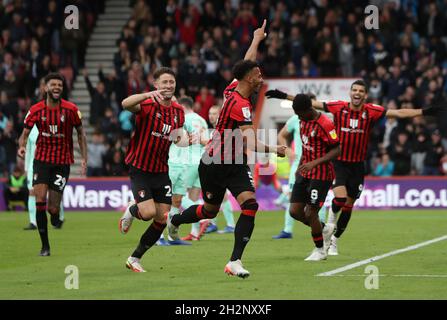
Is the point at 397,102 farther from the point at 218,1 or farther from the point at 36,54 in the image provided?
the point at 36,54

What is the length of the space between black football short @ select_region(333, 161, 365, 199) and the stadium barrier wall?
1066 cm

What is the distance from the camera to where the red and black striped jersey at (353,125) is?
50.8 feet

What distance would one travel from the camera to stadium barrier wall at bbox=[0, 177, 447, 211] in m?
26.2

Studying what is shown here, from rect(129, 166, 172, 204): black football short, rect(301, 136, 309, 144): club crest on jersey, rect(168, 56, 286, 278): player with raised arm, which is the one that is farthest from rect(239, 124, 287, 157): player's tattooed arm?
rect(301, 136, 309, 144): club crest on jersey

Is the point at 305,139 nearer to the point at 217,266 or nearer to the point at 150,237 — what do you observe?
the point at 217,266

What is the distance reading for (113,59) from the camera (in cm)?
3303

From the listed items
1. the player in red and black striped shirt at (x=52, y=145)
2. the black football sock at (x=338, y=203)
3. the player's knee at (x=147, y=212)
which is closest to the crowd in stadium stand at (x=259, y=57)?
the black football sock at (x=338, y=203)

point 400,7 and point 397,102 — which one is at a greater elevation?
point 400,7

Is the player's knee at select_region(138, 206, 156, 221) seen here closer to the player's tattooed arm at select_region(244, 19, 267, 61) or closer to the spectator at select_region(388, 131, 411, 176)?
the player's tattooed arm at select_region(244, 19, 267, 61)

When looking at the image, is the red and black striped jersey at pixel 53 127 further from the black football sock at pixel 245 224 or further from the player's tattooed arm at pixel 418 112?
the player's tattooed arm at pixel 418 112

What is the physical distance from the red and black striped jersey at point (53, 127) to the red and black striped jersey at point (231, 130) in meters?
3.34

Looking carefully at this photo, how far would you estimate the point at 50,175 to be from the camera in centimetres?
1523
